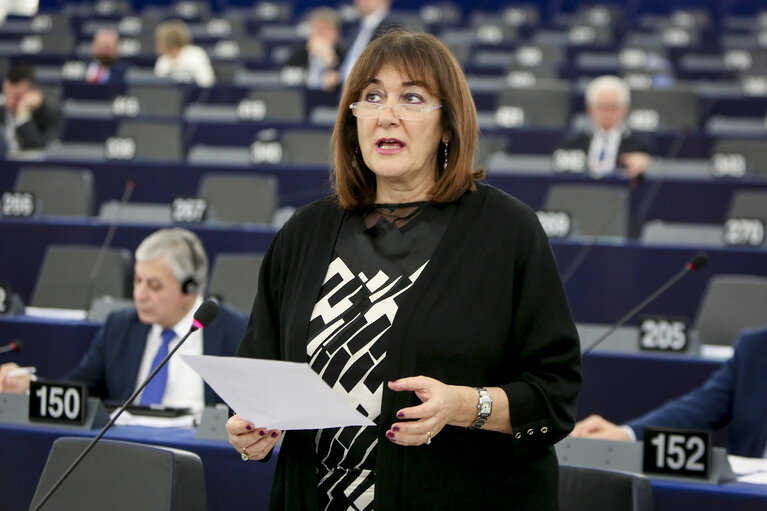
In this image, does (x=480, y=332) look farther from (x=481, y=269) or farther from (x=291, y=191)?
(x=291, y=191)

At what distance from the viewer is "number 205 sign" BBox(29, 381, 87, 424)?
283 centimetres

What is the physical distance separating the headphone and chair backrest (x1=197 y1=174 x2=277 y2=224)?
7.16ft

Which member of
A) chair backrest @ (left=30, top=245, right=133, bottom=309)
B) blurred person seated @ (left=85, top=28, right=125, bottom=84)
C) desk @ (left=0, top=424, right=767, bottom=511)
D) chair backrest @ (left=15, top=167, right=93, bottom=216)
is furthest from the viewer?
blurred person seated @ (left=85, top=28, right=125, bottom=84)

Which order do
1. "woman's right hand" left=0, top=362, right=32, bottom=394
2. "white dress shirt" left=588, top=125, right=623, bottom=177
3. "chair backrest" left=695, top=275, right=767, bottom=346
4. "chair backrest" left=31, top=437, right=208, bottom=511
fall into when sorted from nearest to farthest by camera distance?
"chair backrest" left=31, top=437, right=208, bottom=511 < "woman's right hand" left=0, top=362, right=32, bottom=394 < "chair backrest" left=695, top=275, right=767, bottom=346 < "white dress shirt" left=588, top=125, right=623, bottom=177

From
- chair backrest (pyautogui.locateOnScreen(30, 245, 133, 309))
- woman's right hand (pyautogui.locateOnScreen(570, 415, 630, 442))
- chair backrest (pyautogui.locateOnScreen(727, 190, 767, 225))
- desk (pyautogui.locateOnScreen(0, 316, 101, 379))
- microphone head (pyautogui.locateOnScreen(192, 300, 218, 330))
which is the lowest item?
desk (pyautogui.locateOnScreen(0, 316, 101, 379))

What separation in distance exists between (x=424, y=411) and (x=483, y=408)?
11 cm

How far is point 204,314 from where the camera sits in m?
1.88

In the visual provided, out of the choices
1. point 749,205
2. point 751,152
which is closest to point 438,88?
point 749,205

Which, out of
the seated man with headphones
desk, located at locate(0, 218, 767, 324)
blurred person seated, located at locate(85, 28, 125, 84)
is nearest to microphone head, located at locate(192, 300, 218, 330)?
the seated man with headphones

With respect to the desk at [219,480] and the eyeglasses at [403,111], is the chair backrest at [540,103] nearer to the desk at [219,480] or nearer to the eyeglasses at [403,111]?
the desk at [219,480]

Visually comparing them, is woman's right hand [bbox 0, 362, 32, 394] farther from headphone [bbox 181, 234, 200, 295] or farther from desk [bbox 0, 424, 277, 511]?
headphone [bbox 181, 234, 200, 295]

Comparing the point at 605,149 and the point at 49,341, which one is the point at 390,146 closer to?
the point at 49,341

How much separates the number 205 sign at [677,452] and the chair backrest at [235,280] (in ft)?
7.57

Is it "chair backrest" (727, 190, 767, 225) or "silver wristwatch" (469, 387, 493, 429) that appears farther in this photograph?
"chair backrest" (727, 190, 767, 225)
